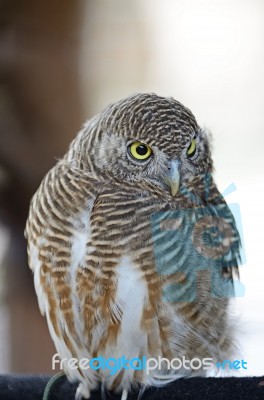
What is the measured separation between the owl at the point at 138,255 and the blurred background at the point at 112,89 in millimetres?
42

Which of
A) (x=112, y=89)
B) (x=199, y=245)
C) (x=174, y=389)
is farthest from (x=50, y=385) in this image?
(x=112, y=89)

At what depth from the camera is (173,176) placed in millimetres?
783

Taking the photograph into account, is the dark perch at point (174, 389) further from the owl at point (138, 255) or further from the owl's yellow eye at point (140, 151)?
the owl's yellow eye at point (140, 151)

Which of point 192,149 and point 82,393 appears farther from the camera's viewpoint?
point 82,393

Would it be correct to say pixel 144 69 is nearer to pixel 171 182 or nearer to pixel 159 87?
pixel 159 87

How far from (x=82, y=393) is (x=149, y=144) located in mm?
401

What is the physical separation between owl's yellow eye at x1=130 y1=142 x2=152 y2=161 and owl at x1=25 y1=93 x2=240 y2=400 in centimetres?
2

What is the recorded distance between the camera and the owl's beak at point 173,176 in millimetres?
777

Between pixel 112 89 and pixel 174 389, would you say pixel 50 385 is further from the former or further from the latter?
pixel 112 89

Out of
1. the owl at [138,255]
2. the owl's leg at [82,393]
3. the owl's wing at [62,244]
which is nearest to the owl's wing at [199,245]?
the owl at [138,255]

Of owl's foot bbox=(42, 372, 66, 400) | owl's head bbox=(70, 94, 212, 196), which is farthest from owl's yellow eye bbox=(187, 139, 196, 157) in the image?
owl's foot bbox=(42, 372, 66, 400)

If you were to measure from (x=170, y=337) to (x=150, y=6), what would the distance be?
1.97 feet

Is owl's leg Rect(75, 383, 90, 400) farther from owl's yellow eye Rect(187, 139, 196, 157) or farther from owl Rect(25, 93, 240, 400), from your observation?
owl's yellow eye Rect(187, 139, 196, 157)

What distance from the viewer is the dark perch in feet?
2.47
